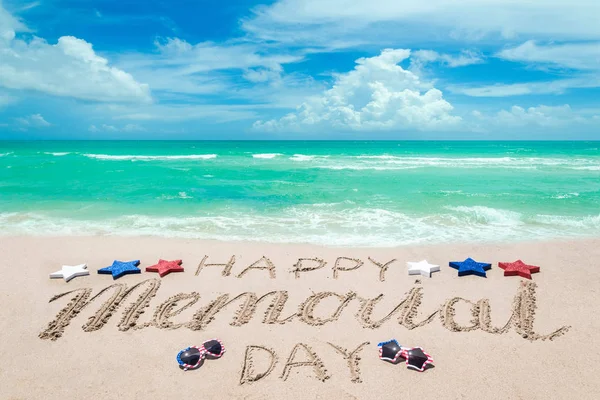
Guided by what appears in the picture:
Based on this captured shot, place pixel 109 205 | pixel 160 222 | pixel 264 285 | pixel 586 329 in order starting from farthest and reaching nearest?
pixel 109 205 → pixel 160 222 → pixel 264 285 → pixel 586 329

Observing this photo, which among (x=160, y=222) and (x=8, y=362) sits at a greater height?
(x=160, y=222)

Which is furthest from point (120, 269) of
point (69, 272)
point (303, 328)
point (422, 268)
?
point (422, 268)

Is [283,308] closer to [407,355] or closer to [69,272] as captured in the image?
[407,355]

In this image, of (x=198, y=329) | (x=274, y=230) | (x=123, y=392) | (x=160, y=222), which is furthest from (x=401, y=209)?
(x=123, y=392)

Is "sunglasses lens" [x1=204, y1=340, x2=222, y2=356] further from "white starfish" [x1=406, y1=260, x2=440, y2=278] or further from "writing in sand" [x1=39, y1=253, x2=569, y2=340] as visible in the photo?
"white starfish" [x1=406, y1=260, x2=440, y2=278]

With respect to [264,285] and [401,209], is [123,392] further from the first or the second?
[401,209]
